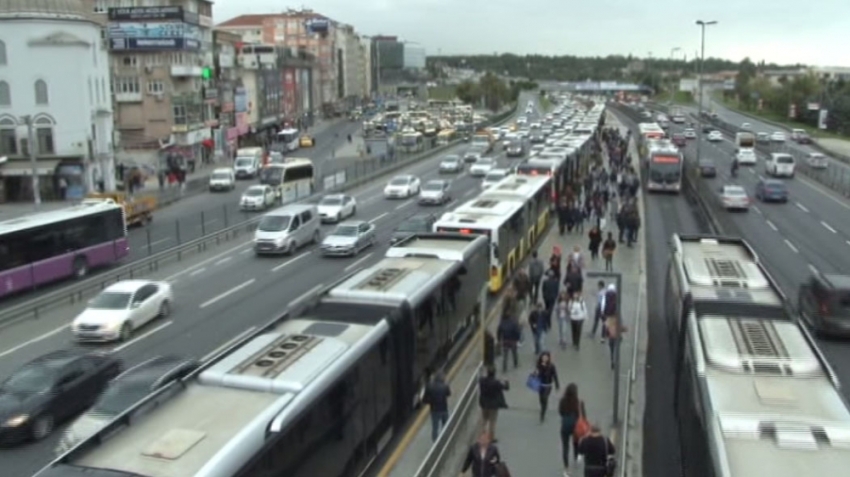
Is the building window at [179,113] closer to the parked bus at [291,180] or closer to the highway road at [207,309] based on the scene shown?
the parked bus at [291,180]

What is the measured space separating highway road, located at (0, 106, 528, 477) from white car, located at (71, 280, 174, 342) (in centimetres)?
26

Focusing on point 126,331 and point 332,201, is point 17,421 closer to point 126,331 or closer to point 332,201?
point 126,331

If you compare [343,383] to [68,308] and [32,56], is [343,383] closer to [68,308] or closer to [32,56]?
[68,308]

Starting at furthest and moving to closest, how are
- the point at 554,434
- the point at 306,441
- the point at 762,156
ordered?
the point at 762,156 → the point at 554,434 → the point at 306,441

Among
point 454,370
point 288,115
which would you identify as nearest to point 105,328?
point 454,370

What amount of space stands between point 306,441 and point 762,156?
70797 millimetres

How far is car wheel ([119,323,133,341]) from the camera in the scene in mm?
21109

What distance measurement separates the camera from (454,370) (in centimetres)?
1711

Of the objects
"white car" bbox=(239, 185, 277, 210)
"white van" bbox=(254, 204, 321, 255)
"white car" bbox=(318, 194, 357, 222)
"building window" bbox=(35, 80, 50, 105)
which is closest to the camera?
"white van" bbox=(254, 204, 321, 255)

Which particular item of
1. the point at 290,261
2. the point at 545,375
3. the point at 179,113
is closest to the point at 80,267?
the point at 290,261

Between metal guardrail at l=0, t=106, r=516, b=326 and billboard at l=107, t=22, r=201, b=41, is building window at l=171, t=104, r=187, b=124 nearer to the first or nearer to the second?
billboard at l=107, t=22, r=201, b=41

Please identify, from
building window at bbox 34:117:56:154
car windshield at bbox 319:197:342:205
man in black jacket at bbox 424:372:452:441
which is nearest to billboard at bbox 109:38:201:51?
building window at bbox 34:117:56:154

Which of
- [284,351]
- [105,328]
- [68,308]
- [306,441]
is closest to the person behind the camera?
[306,441]

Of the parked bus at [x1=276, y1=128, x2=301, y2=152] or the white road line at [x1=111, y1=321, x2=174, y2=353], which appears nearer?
the white road line at [x1=111, y1=321, x2=174, y2=353]
